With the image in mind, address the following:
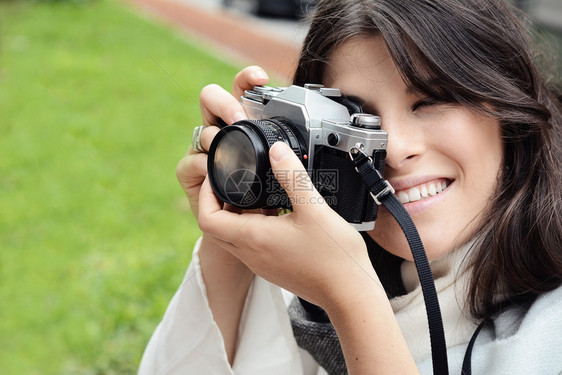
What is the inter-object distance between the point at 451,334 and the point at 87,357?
1.40 m

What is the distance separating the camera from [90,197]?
3.04m

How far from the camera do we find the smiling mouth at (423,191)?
107cm

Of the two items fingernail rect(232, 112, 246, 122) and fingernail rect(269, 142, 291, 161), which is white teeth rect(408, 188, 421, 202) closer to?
fingernail rect(269, 142, 291, 161)

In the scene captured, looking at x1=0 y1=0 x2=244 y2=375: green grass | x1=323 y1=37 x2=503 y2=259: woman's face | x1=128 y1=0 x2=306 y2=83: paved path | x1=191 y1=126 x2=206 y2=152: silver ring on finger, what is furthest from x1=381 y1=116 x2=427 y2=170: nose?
x1=128 y1=0 x2=306 y2=83: paved path

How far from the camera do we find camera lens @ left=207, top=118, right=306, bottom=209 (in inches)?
39.3

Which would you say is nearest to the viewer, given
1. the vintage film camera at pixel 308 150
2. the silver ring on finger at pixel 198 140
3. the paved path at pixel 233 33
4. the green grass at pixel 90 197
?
the vintage film camera at pixel 308 150

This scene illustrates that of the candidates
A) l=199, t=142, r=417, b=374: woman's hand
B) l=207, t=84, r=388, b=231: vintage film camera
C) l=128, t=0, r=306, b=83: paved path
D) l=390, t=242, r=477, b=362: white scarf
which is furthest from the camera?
l=128, t=0, r=306, b=83: paved path

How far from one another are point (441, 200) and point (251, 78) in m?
0.49

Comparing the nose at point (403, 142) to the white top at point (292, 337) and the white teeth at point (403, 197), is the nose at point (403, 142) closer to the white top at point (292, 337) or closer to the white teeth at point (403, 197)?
the white teeth at point (403, 197)

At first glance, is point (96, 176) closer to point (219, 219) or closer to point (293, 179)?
point (219, 219)

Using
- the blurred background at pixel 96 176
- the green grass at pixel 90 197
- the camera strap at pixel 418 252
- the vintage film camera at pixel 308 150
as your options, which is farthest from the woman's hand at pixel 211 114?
the green grass at pixel 90 197

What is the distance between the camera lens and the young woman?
3 centimetres

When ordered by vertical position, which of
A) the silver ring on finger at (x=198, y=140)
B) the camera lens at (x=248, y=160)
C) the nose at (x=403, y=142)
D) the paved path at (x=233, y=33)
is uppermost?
the nose at (x=403, y=142)

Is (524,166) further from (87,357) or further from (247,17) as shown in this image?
(247,17)
